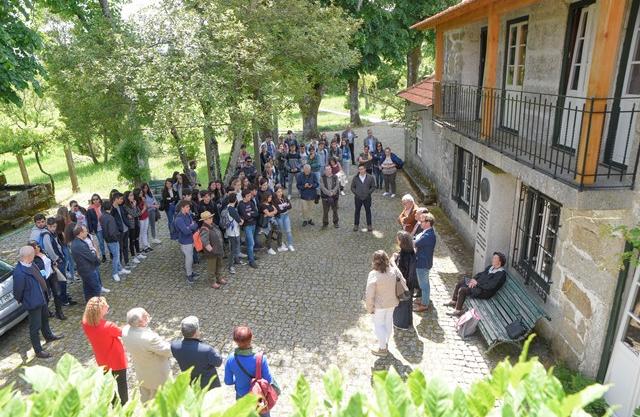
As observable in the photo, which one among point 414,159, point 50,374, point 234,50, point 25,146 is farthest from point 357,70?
point 50,374

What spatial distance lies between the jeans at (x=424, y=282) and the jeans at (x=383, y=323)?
4.70 feet

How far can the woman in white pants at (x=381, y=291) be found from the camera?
6.47m

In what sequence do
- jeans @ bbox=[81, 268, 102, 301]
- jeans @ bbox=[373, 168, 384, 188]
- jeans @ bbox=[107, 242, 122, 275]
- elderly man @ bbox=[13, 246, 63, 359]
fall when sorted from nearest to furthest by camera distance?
elderly man @ bbox=[13, 246, 63, 359]
jeans @ bbox=[81, 268, 102, 301]
jeans @ bbox=[107, 242, 122, 275]
jeans @ bbox=[373, 168, 384, 188]

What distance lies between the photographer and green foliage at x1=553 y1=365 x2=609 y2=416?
17.8 feet

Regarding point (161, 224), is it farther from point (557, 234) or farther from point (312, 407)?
point (312, 407)

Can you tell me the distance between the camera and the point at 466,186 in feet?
37.4

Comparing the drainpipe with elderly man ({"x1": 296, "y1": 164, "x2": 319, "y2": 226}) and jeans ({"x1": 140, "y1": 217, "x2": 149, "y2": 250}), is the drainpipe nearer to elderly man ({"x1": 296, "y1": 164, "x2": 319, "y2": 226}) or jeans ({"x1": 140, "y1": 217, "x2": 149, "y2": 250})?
elderly man ({"x1": 296, "y1": 164, "x2": 319, "y2": 226})

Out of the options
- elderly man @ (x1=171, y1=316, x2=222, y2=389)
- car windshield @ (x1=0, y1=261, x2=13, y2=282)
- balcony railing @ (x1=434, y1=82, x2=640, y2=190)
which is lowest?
car windshield @ (x1=0, y1=261, x2=13, y2=282)

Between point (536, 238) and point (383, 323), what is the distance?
10.1 ft

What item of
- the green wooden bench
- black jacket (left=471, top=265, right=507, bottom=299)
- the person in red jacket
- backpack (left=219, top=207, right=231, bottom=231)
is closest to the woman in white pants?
the green wooden bench

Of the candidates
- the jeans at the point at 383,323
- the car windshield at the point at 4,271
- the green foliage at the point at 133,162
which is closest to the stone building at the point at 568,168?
the jeans at the point at 383,323

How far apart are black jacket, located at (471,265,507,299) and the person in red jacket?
5.53 m

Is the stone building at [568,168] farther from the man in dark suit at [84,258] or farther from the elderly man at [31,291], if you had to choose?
the elderly man at [31,291]

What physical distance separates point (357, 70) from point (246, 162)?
12.5 m
